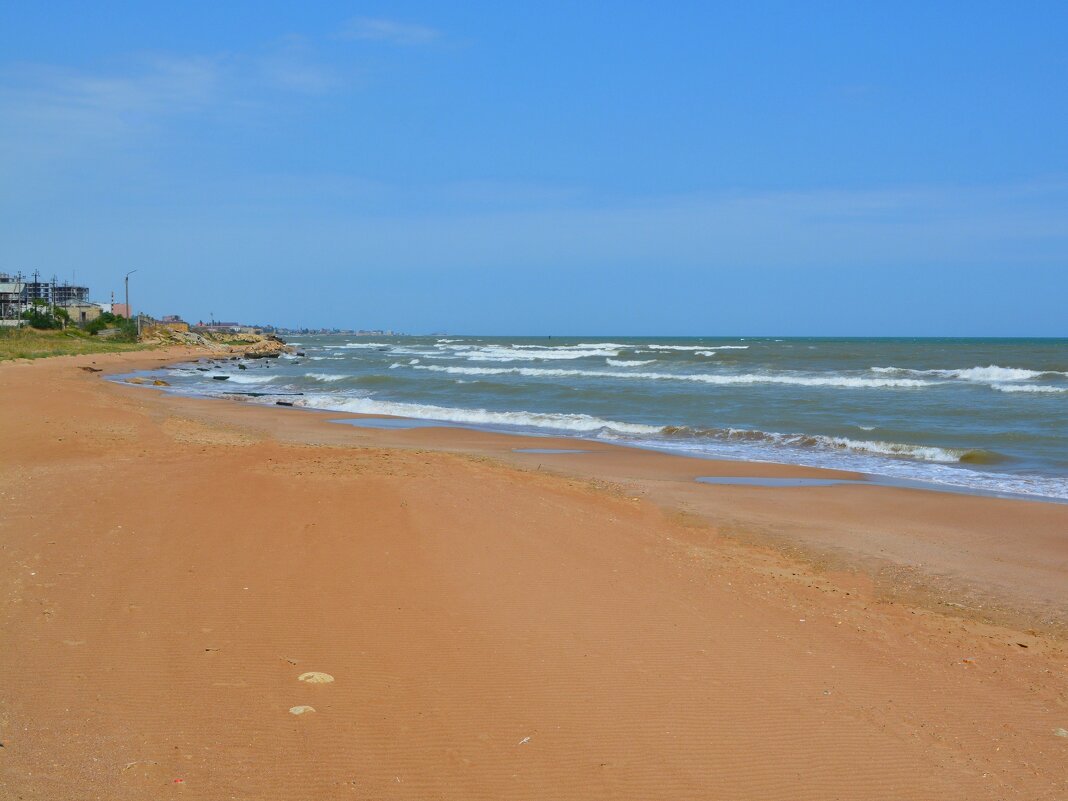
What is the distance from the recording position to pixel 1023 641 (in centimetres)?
583

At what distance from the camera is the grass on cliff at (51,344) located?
144 ft

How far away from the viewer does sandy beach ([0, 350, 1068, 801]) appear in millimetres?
3781

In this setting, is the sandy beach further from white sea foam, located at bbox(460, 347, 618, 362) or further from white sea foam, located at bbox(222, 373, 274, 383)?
white sea foam, located at bbox(460, 347, 618, 362)

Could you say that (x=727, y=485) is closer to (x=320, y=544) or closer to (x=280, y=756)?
(x=320, y=544)

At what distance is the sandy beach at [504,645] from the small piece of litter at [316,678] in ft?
0.08

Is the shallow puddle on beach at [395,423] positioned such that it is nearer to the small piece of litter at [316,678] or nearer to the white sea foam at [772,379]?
the small piece of litter at [316,678]

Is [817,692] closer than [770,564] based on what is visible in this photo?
Yes

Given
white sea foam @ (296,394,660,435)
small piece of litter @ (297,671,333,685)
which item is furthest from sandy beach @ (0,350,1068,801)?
white sea foam @ (296,394,660,435)

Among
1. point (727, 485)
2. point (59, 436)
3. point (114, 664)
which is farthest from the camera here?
point (59, 436)

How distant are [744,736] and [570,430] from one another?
15.4 meters

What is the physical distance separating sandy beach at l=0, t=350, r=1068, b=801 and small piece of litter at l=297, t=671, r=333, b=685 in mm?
23

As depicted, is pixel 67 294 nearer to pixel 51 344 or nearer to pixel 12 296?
pixel 12 296

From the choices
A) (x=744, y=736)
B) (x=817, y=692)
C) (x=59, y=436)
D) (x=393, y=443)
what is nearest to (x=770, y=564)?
(x=817, y=692)

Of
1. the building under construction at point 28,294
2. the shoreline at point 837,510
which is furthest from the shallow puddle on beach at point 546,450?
the building under construction at point 28,294
